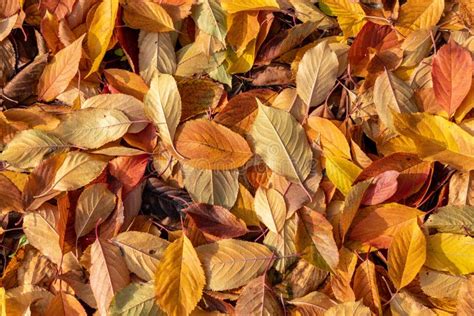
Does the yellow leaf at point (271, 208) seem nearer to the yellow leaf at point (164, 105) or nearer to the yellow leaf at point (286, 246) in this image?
the yellow leaf at point (286, 246)

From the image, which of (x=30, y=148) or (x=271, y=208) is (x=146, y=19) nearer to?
(x=30, y=148)

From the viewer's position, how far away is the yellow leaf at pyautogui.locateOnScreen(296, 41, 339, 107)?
1112mm

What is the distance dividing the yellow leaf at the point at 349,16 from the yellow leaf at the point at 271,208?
0.35 meters

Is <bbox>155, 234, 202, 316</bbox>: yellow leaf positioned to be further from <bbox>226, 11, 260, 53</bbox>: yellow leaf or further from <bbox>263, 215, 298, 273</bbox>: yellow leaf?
<bbox>226, 11, 260, 53</bbox>: yellow leaf

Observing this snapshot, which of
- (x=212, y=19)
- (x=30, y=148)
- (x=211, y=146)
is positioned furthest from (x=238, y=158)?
(x=30, y=148)

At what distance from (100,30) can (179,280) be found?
1.66 feet

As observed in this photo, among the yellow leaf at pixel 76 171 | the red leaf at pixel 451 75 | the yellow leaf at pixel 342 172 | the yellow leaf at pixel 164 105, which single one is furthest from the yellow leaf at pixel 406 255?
the yellow leaf at pixel 76 171

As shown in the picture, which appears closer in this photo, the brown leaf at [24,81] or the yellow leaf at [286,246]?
the yellow leaf at [286,246]

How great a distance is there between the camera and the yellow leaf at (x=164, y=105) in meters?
1.10

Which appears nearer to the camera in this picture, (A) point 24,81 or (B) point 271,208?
(B) point 271,208

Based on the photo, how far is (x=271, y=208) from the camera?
1070 mm

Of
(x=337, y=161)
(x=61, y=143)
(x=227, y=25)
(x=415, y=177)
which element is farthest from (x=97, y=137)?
(x=415, y=177)

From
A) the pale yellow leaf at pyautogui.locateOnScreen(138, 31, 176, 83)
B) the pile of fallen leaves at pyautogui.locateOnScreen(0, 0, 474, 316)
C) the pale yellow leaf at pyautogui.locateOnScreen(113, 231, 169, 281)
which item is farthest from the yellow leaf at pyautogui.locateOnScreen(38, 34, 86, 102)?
the pale yellow leaf at pyautogui.locateOnScreen(113, 231, 169, 281)

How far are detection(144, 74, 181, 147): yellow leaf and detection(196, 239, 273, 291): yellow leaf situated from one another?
8.3 inches
